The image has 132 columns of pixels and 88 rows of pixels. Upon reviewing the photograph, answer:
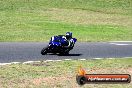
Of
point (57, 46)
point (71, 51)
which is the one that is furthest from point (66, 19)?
point (57, 46)

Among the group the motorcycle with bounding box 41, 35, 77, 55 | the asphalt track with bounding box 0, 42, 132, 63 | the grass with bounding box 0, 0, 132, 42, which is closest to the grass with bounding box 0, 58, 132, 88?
the asphalt track with bounding box 0, 42, 132, 63

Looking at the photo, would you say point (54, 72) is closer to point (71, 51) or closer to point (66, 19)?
point (71, 51)

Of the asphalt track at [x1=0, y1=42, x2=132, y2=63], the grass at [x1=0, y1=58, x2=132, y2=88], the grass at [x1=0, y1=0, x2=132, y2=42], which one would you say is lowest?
the grass at [x1=0, y1=0, x2=132, y2=42]

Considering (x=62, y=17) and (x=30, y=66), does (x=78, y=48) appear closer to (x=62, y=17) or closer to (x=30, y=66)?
(x=30, y=66)

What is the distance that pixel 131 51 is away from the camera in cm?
2391

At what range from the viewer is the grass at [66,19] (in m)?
31.4

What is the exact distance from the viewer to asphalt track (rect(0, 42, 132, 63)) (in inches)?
782

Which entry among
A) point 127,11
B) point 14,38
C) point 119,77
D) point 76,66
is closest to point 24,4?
point 127,11

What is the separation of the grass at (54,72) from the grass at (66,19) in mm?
9994

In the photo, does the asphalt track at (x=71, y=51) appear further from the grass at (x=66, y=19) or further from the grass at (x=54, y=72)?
the grass at (x=66, y=19)

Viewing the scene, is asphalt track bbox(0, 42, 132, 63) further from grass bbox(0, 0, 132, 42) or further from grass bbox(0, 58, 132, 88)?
grass bbox(0, 0, 132, 42)

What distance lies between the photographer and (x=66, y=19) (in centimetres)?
4256

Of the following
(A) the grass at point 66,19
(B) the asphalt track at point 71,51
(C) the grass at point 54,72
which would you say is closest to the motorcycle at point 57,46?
(B) the asphalt track at point 71,51

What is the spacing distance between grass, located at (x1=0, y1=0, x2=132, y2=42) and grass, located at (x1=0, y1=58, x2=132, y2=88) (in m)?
9.99
